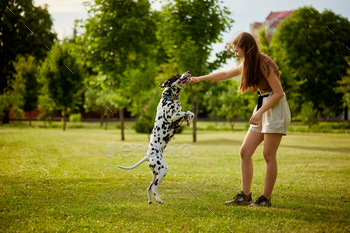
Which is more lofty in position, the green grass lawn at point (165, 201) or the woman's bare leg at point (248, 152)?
the woman's bare leg at point (248, 152)

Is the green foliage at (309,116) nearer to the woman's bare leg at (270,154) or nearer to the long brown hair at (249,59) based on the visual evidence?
the woman's bare leg at (270,154)

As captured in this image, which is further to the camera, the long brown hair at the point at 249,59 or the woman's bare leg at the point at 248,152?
the woman's bare leg at the point at 248,152

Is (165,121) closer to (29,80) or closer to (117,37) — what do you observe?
(117,37)

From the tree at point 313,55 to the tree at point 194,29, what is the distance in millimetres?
15366

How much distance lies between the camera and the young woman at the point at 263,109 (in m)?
4.62

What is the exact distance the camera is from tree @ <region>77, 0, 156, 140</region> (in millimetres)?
17859

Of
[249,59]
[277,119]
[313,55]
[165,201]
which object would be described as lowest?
[165,201]

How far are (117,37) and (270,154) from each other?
14945mm

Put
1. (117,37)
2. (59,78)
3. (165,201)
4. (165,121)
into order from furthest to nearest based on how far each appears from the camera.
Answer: (59,78), (117,37), (165,201), (165,121)

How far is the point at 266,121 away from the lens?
475cm

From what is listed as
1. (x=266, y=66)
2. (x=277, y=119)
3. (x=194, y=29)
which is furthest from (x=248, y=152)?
(x=194, y=29)

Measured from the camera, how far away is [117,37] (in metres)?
17.8

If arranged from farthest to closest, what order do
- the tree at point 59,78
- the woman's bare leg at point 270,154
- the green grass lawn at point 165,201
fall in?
the tree at point 59,78
the woman's bare leg at point 270,154
the green grass lawn at point 165,201

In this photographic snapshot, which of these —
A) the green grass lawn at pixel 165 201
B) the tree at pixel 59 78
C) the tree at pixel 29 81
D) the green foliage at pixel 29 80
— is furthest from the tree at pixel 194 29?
the tree at pixel 29 81
